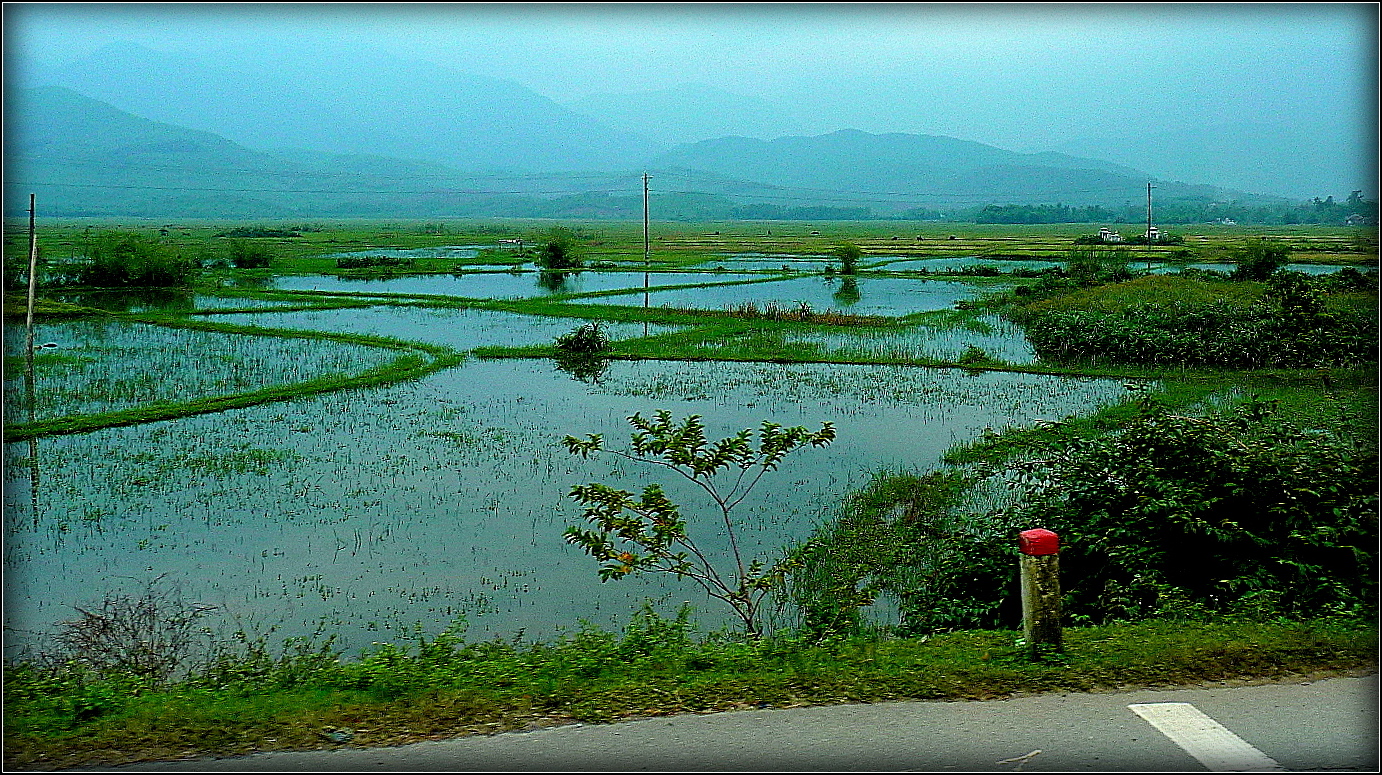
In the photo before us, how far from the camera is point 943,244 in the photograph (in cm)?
6806

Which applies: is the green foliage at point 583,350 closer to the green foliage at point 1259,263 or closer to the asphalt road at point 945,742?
the asphalt road at point 945,742

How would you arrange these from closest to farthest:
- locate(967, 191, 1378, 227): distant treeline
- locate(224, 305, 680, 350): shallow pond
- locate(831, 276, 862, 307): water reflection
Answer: locate(224, 305, 680, 350): shallow pond < locate(831, 276, 862, 307): water reflection < locate(967, 191, 1378, 227): distant treeline

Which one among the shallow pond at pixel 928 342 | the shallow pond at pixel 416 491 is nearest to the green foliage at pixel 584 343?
the shallow pond at pixel 416 491

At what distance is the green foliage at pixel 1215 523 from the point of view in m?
5.59

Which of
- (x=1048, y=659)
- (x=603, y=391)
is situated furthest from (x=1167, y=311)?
(x=1048, y=659)

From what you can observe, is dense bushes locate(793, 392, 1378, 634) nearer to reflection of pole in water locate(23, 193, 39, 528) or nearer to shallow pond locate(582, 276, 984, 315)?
reflection of pole in water locate(23, 193, 39, 528)

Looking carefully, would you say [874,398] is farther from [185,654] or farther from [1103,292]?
[1103,292]

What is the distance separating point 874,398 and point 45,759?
44.1ft

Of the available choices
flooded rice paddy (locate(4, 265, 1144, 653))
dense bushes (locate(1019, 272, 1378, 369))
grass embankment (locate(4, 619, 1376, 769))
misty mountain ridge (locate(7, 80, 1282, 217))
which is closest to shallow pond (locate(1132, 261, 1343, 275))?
dense bushes (locate(1019, 272, 1378, 369))

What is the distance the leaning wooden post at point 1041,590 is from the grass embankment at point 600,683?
95mm

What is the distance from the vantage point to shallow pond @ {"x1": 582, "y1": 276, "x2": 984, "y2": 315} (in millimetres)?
29413

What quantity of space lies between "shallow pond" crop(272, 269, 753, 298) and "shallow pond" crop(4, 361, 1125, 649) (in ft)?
55.2

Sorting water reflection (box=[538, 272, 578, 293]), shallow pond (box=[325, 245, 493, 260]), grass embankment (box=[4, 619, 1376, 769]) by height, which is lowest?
grass embankment (box=[4, 619, 1376, 769])

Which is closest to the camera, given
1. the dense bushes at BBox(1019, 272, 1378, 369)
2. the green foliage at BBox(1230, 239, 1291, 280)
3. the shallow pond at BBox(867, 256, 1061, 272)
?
the dense bushes at BBox(1019, 272, 1378, 369)
